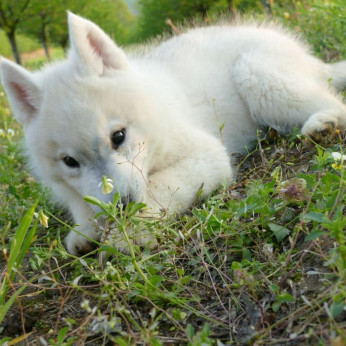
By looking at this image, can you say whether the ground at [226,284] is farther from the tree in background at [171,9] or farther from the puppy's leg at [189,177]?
the tree in background at [171,9]

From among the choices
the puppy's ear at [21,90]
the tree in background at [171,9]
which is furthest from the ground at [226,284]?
the tree in background at [171,9]

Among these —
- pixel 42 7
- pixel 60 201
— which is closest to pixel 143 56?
pixel 60 201

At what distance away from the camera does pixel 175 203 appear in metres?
2.53

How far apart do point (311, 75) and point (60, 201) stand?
6.82 ft

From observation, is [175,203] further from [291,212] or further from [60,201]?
[60,201]

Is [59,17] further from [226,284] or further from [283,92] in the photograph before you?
[226,284]

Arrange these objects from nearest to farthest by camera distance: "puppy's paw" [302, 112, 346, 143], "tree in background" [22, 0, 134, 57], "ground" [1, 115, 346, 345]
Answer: "ground" [1, 115, 346, 345] → "puppy's paw" [302, 112, 346, 143] → "tree in background" [22, 0, 134, 57]

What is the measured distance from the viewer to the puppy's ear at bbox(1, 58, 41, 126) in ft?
8.95

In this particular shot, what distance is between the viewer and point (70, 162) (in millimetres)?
2590

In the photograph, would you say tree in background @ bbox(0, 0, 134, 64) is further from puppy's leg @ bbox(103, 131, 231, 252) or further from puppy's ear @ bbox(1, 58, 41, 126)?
puppy's leg @ bbox(103, 131, 231, 252)

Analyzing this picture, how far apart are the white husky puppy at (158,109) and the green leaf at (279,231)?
548 mm

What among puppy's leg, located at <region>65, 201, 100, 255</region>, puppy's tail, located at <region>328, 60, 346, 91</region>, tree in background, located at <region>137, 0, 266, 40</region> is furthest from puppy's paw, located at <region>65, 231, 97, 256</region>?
tree in background, located at <region>137, 0, 266, 40</region>

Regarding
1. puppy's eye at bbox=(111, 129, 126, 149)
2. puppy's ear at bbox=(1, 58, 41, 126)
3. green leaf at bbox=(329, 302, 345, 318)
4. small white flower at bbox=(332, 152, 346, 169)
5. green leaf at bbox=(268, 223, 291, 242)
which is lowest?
green leaf at bbox=(268, 223, 291, 242)

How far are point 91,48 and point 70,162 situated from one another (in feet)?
2.34
